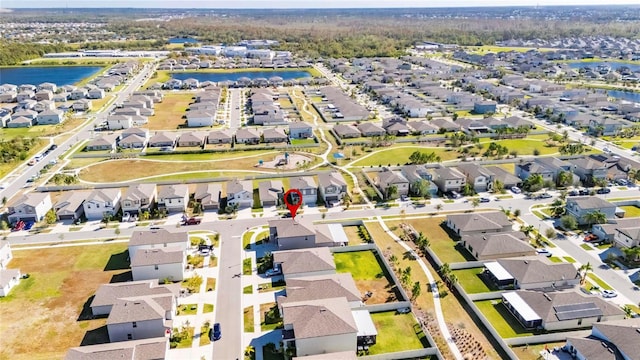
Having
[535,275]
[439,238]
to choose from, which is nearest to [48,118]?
[439,238]

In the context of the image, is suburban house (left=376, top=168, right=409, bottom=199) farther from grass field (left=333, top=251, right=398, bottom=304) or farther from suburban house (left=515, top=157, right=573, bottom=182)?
suburban house (left=515, top=157, right=573, bottom=182)

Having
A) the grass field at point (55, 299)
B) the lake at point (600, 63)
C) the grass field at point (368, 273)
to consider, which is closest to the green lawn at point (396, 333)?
the grass field at point (368, 273)

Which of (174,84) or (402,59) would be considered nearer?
(174,84)

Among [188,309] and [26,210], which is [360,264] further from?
[26,210]

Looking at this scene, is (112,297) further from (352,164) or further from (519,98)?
(519,98)

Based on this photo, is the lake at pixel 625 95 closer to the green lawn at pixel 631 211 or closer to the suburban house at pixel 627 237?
the green lawn at pixel 631 211

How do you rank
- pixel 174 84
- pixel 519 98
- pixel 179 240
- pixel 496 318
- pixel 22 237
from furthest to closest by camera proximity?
pixel 174 84, pixel 519 98, pixel 22 237, pixel 179 240, pixel 496 318

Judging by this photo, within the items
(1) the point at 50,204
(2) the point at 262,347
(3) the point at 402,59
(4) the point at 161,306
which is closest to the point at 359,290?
(2) the point at 262,347

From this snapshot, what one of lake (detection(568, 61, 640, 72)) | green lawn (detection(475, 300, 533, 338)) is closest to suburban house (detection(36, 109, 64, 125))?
green lawn (detection(475, 300, 533, 338))
